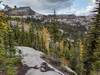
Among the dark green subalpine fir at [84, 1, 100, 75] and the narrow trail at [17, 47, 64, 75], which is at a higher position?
the dark green subalpine fir at [84, 1, 100, 75]

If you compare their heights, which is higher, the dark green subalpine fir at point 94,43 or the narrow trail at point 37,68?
the dark green subalpine fir at point 94,43

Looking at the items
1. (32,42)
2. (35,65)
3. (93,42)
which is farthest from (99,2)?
(32,42)

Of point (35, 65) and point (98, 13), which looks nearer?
point (98, 13)

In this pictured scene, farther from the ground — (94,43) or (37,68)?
(94,43)

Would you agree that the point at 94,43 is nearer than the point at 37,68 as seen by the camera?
Yes

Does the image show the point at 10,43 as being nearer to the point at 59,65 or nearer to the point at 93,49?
the point at 59,65

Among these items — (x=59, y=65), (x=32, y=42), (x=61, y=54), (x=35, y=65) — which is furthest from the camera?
(x=32, y=42)

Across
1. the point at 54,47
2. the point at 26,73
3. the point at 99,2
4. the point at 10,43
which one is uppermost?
the point at 99,2

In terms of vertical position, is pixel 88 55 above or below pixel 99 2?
below

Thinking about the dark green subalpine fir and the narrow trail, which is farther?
the narrow trail

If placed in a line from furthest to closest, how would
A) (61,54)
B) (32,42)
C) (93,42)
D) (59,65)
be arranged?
(32,42) → (61,54) → (59,65) → (93,42)

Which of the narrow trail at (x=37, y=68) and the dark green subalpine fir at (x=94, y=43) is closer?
the dark green subalpine fir at (x=94, y=43)
